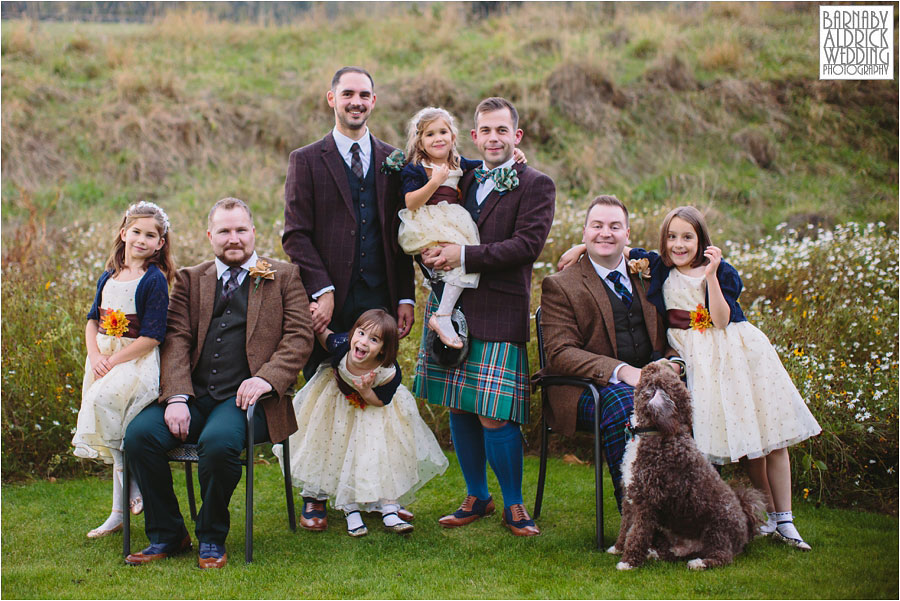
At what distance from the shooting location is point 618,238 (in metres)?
4.15

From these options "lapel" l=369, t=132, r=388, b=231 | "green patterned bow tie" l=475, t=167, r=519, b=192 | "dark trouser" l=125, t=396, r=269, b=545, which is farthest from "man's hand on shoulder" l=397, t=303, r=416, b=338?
"dark trouser" l=125, t=396, r=269, b=545

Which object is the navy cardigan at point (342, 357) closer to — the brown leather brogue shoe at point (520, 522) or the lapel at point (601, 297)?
the brown leather brogue shoe at point (520, 522)

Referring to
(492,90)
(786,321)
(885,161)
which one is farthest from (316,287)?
(885,161)

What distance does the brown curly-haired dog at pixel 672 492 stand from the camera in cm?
350

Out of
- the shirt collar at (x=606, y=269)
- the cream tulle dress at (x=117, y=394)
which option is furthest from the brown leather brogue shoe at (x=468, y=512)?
the cream tulle dress at (x=117, y=394)

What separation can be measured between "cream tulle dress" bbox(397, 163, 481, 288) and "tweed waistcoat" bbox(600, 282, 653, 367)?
737mm

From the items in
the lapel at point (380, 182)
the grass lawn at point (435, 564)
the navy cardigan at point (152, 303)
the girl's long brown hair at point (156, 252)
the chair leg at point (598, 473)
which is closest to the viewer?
the grass lawn at point (435, 564)

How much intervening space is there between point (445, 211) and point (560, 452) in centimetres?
237

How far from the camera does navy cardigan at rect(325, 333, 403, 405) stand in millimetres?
4184

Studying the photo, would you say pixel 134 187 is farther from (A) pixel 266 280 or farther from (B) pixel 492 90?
(A) pixel 266 280

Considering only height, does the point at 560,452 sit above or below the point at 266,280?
below

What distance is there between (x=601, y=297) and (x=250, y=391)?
5.86 feet

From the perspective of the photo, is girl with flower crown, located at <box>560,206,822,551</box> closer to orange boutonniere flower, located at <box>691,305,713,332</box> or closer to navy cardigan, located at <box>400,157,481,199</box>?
orange boutonniere flower, located at <box>691,305,713,332</box>

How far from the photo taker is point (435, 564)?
3.86 meters
